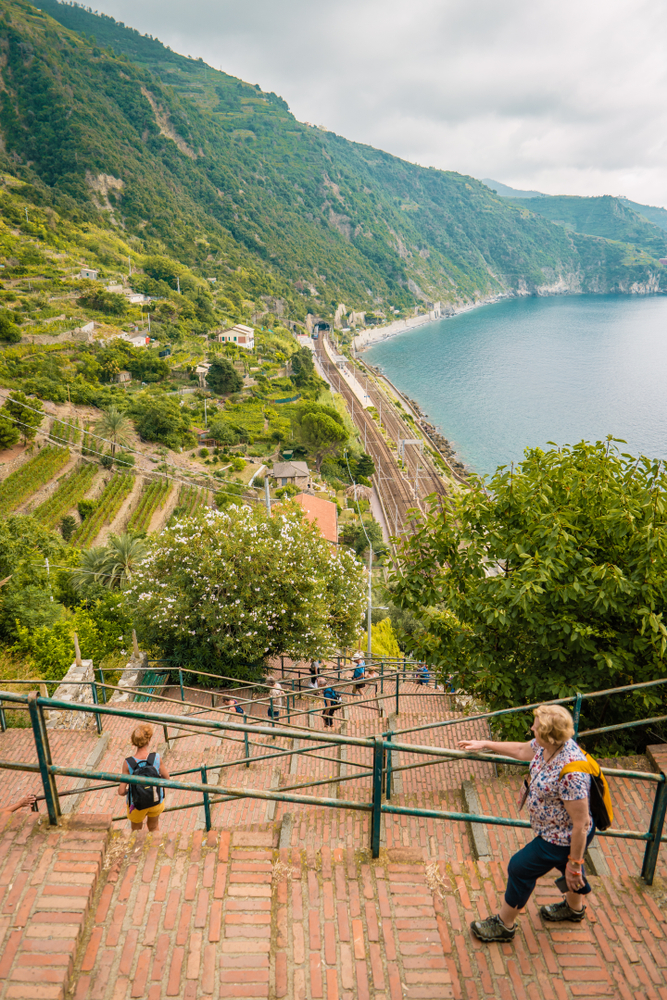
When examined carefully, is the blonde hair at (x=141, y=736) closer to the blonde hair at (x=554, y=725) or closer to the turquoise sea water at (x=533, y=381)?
the blonde hair at (x=554, y=725)

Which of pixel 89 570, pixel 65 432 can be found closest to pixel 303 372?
pixel 65 432

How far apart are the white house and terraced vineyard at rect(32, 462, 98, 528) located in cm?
5207

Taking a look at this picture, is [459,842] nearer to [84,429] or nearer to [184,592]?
[184,592]

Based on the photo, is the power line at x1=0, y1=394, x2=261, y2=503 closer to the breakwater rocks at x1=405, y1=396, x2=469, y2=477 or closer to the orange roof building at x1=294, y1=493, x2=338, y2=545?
the orange roof building at x1=294, y1=493, x2=338, y2=545

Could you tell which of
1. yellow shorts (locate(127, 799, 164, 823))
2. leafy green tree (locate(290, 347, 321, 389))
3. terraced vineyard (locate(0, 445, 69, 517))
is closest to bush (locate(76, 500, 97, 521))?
terraced vineyard (locate(0, 445, 69, 517))

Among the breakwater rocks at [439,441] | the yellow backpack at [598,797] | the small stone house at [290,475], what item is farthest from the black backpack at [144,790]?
the breakwater rocks at [439,441]

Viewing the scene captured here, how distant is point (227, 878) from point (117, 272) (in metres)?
104

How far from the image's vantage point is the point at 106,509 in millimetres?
37812

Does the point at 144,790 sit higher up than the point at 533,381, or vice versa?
the point at 144,790

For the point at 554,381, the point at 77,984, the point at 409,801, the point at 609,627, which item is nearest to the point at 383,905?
the point at 77,984

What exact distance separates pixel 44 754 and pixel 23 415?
144 ft

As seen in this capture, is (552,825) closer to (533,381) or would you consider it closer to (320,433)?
(320,433)

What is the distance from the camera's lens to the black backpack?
4.30m

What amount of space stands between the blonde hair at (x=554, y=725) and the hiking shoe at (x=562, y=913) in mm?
1204
